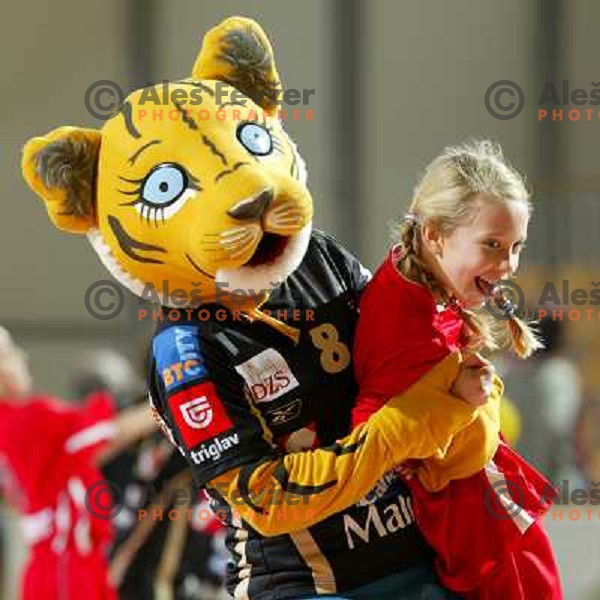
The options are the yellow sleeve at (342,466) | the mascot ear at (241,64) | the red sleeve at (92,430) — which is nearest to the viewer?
the yellow sleeve at (342,466)

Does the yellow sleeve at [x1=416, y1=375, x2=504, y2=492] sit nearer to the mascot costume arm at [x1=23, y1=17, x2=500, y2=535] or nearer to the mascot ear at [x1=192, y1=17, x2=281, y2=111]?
the mascot costume arm at [x1=23, y1=17, x2=500, y2=535]

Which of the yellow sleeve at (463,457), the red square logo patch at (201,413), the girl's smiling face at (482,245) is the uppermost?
the girl's smiling face at (482,245)

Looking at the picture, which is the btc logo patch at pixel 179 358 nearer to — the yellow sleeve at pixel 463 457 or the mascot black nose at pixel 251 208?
the mascot black nose at pixel 251 208

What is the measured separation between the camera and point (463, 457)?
2461 mm

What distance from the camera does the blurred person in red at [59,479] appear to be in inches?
187

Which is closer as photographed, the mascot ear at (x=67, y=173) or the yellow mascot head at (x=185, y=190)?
the yellow mascot head at (x=185, y=190)

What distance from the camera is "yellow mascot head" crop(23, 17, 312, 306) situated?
2404 mm

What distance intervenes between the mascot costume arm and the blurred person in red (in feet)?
7.05

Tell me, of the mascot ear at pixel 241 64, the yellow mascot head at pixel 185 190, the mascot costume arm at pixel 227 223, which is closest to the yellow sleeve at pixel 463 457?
the mascot costume arm at pixel 227 223

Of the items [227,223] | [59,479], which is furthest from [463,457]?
[59,479]

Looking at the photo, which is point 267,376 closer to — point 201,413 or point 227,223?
point 201,413

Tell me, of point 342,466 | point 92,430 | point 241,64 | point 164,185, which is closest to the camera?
point 342,466

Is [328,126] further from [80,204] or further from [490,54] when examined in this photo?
[80,204]

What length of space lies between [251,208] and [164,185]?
0.60 ft
